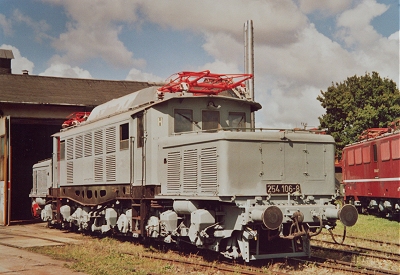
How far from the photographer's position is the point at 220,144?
11.7 meters

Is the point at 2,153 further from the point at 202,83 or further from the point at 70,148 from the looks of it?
the point at 202,83

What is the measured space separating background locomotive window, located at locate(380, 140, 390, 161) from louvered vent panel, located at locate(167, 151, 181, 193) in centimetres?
1465

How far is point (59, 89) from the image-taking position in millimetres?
30172

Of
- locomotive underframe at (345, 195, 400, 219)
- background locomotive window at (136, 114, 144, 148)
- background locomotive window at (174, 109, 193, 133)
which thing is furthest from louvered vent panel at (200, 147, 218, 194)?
locomotive underframe at (345, 195, 400, 219)

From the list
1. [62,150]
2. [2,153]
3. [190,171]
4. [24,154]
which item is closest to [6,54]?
[24,154]

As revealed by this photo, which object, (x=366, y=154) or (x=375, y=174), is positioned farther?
(x=366, y=154)

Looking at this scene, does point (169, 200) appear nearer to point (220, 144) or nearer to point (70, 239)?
point (220, 144)

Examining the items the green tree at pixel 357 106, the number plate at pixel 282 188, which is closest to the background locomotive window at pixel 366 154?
the green tree at pixel 357 106

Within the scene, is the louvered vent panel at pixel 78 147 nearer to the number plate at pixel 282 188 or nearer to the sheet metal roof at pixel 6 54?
the number plate at pixel 282 188

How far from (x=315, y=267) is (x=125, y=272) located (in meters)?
4.17

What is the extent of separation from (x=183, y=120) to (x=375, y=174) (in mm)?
15876

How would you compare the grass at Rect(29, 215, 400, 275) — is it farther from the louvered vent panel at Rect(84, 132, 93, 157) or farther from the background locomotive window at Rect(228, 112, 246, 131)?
the background locomotive window at Rect(228, 112, 246, 131)

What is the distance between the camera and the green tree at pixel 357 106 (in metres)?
40.1

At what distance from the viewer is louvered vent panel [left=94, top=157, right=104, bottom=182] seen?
1675 centimetres
